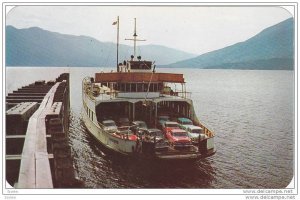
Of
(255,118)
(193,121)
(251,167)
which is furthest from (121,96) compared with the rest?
(255,118)

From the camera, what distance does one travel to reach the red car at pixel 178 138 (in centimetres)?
2034

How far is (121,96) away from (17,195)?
1506 centimetres

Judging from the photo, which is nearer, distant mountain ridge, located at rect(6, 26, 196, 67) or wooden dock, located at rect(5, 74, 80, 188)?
A: wooden dock, located at rect(5, 74, 80, 188)

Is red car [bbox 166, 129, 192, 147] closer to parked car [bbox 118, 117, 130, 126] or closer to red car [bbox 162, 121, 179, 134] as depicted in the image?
red car [bbox 162, 121, 179, 134]

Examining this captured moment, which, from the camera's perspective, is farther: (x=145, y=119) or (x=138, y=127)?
(x=145, y=119)

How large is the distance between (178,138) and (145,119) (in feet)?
21.6

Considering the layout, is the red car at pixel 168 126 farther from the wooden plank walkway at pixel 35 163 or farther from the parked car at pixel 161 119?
the wooden plank walkway at pixel 35 163

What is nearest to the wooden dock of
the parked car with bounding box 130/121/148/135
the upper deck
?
the parked car with bounding box 130/121/148/135

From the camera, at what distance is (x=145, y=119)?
27.1 metres

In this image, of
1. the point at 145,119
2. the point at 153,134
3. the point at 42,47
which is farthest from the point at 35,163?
the point at 42,47

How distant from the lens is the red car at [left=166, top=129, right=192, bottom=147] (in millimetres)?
20344

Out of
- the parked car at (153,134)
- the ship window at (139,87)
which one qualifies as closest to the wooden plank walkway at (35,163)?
the parked car at (153,134)

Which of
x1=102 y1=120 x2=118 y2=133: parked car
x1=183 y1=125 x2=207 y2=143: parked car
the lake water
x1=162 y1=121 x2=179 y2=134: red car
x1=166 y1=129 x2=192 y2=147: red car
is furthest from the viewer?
x1=102 y1=120 x2=118 y2=133: parked car

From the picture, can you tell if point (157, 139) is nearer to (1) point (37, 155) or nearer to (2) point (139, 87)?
(2) point (139, 87)
